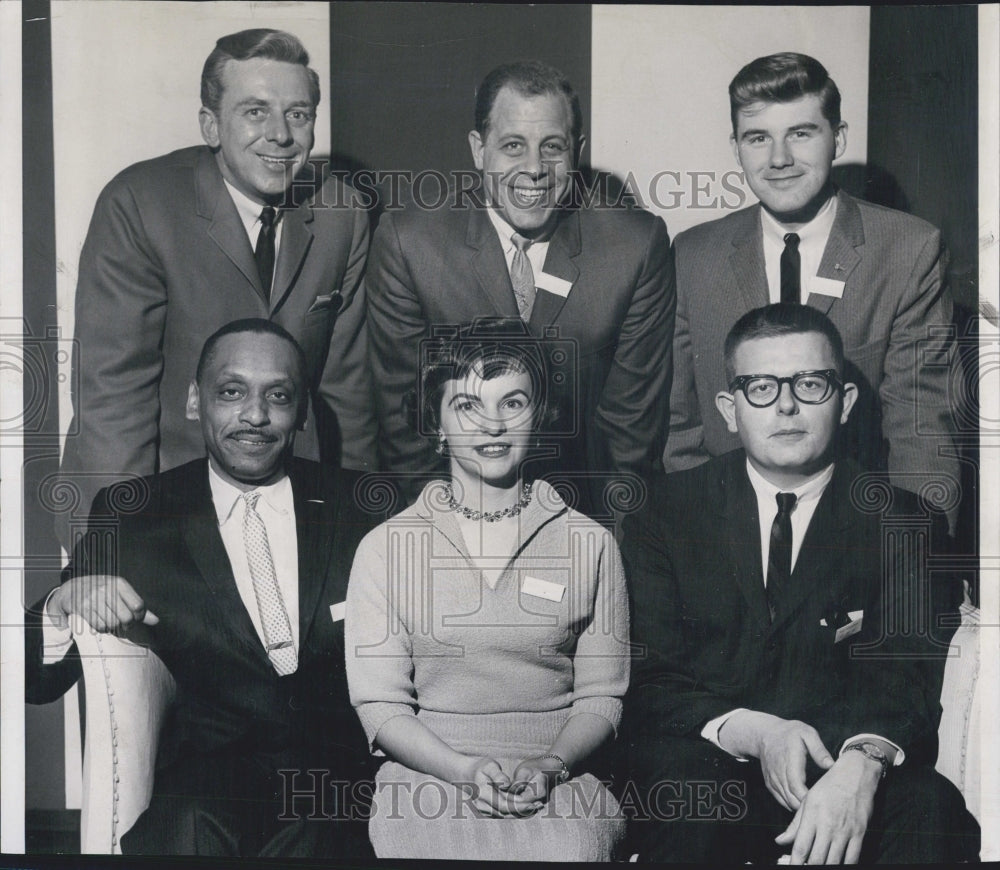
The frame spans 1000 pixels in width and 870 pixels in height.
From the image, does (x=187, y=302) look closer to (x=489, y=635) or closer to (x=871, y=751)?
(x=489, y=635)

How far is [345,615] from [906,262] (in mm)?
2070

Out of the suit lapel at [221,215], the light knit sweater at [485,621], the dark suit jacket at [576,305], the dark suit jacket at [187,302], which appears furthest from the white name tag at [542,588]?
the suit lapel at [221,215]

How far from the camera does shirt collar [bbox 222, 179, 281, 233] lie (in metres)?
3.61

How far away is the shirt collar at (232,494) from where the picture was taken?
3584 millimetres

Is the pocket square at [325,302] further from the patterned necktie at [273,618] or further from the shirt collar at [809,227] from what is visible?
the shirt collar at [809,227]

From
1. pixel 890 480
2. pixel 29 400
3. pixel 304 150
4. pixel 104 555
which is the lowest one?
pixel 104 555

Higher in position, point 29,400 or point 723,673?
point 29,400

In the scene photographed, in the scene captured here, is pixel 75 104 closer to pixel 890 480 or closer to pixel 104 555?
pixel 104 555

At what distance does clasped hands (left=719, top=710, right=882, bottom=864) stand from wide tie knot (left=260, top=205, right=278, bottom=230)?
7.03 feet

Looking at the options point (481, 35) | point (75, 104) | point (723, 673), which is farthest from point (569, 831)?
point (75, 104)

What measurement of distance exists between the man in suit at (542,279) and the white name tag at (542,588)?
10.9 inches

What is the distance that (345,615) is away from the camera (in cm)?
356

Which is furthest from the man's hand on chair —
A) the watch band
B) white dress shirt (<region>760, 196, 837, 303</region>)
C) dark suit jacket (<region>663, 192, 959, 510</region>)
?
white dress shirt (<region>760, 196, 837, 303</region>)

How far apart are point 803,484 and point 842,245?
0.76m
